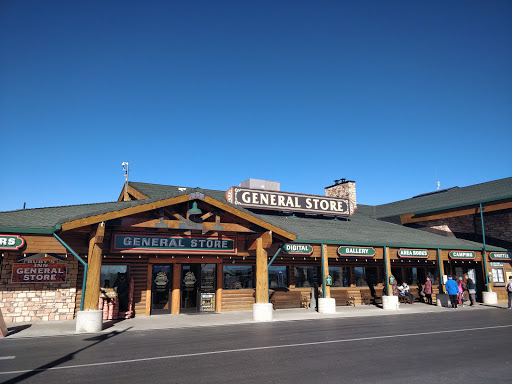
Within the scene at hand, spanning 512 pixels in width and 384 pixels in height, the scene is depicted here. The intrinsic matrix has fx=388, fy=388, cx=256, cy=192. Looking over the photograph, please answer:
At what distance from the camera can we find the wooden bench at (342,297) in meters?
20.0

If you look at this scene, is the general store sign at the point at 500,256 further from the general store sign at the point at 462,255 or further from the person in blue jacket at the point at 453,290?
the person in blue jacket at the point at 453,290

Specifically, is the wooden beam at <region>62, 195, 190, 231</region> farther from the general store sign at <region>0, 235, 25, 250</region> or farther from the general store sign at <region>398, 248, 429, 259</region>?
the general store sign at <region>398, 248, 429, 259</region>

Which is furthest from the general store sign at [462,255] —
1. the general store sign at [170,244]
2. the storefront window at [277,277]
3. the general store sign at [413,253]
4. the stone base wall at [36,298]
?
the stone base wall at [36,298]

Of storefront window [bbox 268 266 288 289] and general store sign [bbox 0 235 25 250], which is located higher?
general store sign [bbox 0 235 25 250]

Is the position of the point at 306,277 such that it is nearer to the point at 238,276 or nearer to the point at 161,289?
the point at 238,276

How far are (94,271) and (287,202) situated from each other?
1314 cm

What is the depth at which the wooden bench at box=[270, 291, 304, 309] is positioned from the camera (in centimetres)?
1847

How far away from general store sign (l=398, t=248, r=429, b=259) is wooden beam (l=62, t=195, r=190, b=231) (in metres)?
11.7

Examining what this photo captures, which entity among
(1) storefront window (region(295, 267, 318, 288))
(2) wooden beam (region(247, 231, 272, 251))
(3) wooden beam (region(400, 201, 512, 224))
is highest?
(3) wooden beam (region(400, 201, 512, 224))

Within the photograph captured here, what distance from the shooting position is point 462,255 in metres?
21.3

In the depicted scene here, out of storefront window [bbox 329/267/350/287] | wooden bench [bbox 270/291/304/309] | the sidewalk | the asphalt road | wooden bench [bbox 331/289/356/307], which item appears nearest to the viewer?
the asphalt road

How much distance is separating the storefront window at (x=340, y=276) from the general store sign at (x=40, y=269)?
12996 mm

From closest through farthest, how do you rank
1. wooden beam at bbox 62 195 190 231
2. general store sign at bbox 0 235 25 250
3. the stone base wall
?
wooden beam at bbox 62 195 190 231
general store sign at bbox 0 235 25 250
the stone base wall

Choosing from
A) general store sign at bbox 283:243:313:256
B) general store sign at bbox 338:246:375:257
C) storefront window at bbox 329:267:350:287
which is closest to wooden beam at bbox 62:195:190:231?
general store sign at bbox 283:243:313:256
